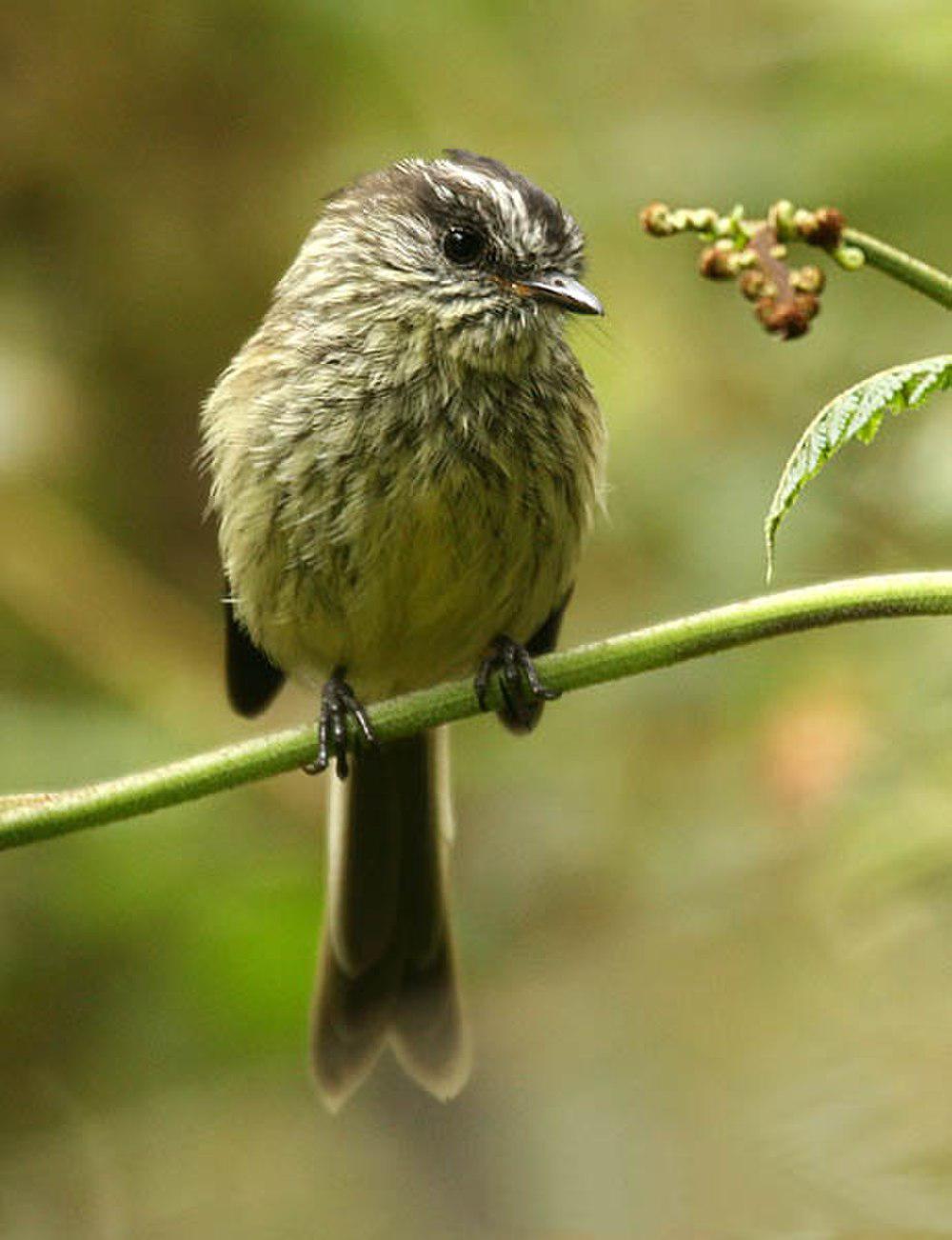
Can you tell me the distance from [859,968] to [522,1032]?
127cm

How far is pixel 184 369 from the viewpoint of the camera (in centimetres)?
477

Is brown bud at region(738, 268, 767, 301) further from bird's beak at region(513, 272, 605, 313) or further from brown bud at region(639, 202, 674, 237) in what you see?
bird's beak at region(513, 272, 605, 313)

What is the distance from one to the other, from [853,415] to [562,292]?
1.60 meters

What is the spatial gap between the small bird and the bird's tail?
0.02m

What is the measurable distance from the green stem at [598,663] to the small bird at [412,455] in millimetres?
1004

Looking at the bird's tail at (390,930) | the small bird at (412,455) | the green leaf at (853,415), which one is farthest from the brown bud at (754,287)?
the bird's tail at (390,930)

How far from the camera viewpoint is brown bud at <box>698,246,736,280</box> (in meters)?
2.03

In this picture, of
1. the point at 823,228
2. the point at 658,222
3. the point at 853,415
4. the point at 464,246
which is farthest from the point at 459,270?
the point at 853,415

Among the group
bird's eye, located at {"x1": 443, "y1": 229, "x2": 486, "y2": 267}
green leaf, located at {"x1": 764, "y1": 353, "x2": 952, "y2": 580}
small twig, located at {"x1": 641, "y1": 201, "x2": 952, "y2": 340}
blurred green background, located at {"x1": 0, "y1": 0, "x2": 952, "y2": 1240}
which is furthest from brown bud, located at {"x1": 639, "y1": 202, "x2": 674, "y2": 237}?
bird's eye, located at {"x1": 443, "y1": 229, "x2": 486, "y2": 267}

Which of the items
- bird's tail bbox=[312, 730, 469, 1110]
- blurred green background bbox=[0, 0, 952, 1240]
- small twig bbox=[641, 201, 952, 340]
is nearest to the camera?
small twig bbox=[641, 201, 952, 340]

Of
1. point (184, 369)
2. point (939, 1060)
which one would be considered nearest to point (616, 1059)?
point (939, 1060)

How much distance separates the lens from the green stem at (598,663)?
1.89 meters

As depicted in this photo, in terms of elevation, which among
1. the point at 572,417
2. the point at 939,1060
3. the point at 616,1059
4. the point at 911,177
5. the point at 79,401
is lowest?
the point at 939,1060

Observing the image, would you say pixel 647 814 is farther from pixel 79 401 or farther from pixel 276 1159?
pixel 276 1159
